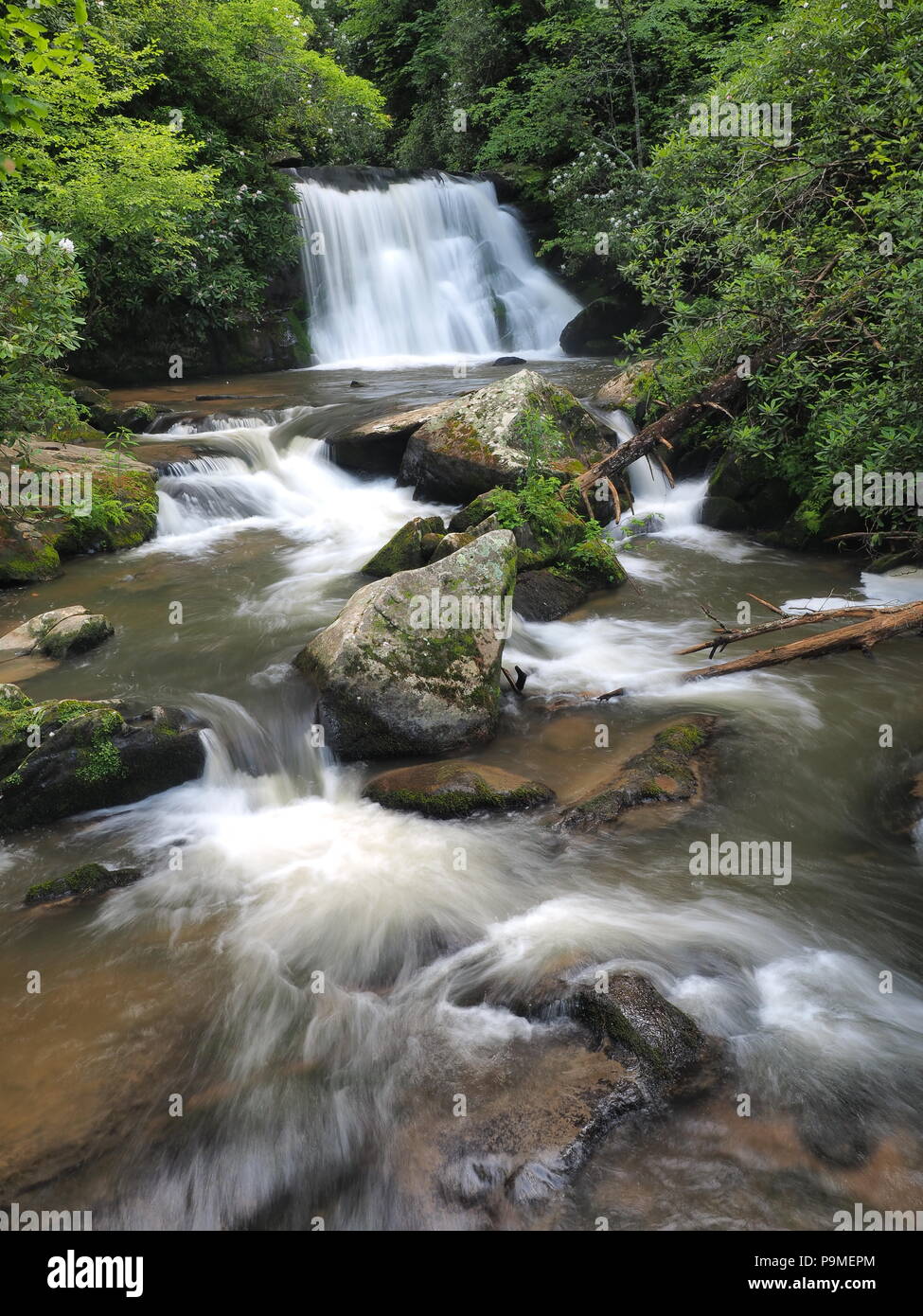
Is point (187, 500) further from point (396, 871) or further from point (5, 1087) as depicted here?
point (5, 1087)

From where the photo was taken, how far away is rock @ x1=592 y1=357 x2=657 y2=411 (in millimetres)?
11030

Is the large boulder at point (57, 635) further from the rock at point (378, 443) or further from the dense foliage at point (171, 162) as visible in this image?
the dense foliage at point (171, 162)

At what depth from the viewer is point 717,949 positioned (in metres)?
3.96

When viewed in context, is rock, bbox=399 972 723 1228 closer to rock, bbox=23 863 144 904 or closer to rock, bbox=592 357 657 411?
rock, bbox=23 863 144 904

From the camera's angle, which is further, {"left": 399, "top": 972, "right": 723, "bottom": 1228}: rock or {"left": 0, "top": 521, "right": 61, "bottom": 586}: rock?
{"left": 0, "top": 521, "right": 61, "bottom": 586}: rock

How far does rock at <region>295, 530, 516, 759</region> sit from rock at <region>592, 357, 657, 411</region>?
6.23 metres

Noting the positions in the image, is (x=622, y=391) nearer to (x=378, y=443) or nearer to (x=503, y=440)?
(x=503, y=440)

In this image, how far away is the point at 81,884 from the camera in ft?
14.6

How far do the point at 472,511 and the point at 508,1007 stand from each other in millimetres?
5689

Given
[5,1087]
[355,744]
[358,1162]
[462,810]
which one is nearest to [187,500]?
[355,744]

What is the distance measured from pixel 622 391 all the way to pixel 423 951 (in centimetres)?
960

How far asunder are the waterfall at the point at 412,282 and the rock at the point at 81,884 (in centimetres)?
1566

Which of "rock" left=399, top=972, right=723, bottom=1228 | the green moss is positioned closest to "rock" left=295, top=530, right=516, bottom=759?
the green moss

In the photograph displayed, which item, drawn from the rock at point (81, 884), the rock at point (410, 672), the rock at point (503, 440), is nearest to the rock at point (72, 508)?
the rock at point (503, 440)
